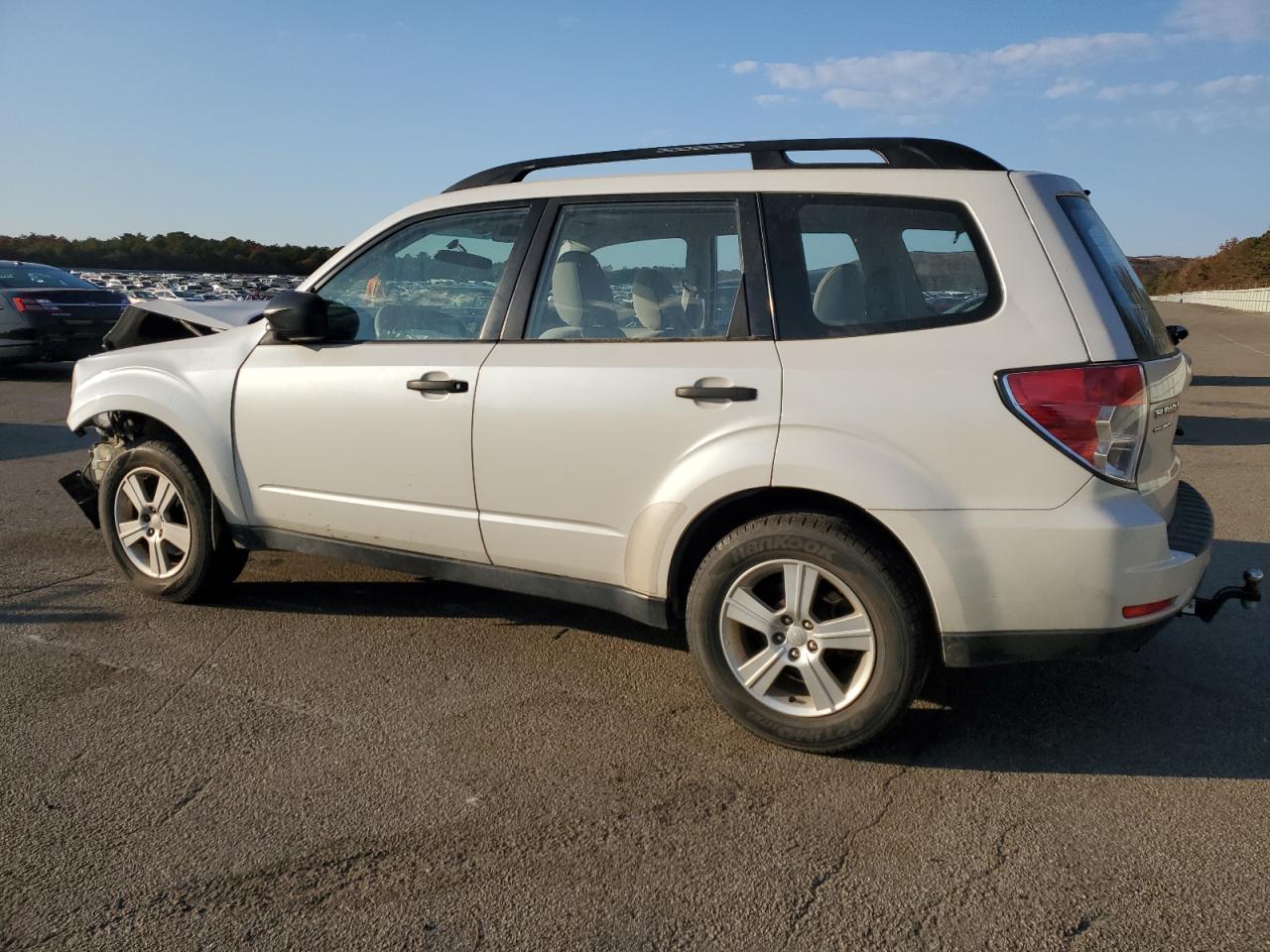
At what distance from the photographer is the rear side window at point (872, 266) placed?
3320 mm

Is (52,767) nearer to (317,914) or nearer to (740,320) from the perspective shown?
(317,914)

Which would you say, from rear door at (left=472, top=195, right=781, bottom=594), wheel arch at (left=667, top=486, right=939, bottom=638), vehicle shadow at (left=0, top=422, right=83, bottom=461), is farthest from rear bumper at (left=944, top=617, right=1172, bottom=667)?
vehicle shadow at (left=0, top=422, right=83, bottom=461)

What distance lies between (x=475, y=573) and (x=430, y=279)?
123 cm

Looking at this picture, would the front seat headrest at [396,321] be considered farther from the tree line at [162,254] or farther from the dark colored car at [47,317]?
the tree line at [162,254]

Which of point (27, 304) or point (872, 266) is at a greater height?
point (872, 266)

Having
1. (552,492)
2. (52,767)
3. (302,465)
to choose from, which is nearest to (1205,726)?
(552,492)

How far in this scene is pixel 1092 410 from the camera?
10.00ft

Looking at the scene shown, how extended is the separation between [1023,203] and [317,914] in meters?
2.87

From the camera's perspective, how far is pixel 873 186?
3502 mm

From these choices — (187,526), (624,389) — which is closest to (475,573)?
(624,389)

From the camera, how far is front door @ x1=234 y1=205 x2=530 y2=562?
4.05 metres

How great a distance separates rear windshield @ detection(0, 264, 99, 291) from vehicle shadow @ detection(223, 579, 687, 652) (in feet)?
37.3

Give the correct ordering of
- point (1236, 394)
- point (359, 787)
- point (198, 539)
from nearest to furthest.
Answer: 1. point (359, 787)
2. point (198, 539)
3. point (1236, 394)

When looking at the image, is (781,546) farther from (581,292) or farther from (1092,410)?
(581,292)
